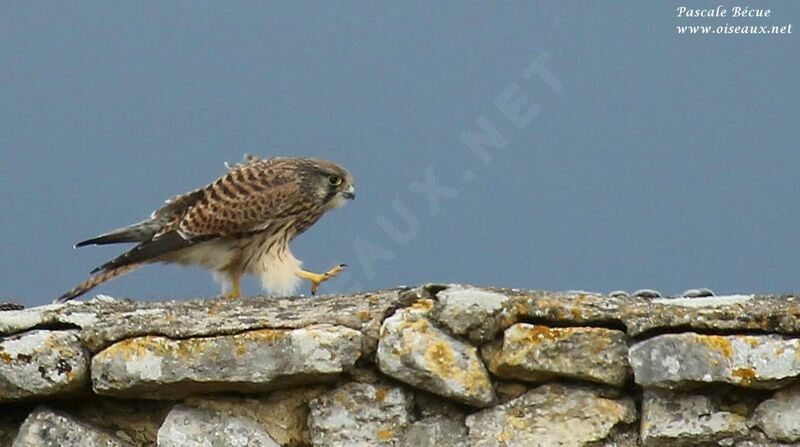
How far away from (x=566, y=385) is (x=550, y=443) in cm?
22

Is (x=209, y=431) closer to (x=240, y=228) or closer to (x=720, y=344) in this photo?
(x=720, y=344)

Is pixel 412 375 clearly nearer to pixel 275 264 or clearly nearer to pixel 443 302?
pixel 443 302

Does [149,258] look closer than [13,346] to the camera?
No

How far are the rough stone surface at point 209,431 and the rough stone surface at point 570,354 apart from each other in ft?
3.09

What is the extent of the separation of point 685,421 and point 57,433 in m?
2.31

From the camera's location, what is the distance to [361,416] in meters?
4.61

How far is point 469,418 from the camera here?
15.1 feet

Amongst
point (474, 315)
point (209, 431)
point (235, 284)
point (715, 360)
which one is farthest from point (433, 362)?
point (235, 284)

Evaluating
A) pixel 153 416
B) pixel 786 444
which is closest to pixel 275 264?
pixel 153 416

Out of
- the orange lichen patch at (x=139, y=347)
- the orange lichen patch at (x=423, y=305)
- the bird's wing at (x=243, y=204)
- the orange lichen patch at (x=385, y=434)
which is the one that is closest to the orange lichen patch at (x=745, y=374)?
the orange lichen patch at (x=423, y=305)

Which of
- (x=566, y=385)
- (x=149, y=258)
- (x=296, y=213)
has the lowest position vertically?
(x=566, y=385)

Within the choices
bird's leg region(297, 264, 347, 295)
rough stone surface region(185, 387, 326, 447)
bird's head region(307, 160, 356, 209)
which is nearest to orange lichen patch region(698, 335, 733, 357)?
rough stone surface region(185, 387, 326, 447)

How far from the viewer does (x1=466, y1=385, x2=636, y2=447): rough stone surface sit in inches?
177

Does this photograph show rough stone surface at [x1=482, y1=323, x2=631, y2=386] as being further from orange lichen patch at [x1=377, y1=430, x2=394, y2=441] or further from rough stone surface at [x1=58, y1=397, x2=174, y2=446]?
rough stone surface at [x1=58, y1=397, x2=174, y2=446]
